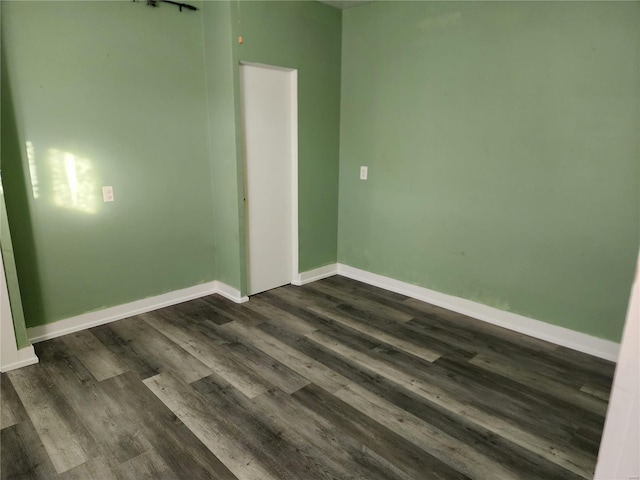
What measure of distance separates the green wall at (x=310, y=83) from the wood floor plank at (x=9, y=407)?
197 centimetres

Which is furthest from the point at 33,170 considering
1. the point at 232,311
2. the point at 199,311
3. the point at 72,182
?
the point at 232,311

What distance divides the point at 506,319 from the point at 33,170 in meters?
3.81

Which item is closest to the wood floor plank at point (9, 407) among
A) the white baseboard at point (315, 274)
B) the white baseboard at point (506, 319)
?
the white baseboard at point (315, 274)

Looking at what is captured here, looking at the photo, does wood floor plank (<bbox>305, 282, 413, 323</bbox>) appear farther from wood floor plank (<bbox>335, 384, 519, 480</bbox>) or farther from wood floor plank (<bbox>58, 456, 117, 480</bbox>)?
wood floor plank (<bbox>58, 456, 117, 480</bbox>)

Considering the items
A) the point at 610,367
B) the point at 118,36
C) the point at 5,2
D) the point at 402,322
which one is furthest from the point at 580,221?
the point at 5,2

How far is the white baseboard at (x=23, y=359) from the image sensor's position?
261 cm

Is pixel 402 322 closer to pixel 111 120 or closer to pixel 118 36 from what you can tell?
pixel 111 120

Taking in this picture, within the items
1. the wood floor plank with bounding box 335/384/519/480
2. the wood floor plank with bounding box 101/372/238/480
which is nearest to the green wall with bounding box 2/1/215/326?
the wood floor plank with bounding box 101/372/238/480

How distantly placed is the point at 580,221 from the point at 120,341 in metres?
3.51

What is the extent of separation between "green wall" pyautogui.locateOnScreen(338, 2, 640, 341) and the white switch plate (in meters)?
2.37

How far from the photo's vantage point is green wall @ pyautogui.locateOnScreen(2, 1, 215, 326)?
2.76 m

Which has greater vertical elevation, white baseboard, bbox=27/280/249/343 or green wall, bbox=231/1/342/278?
green wall, bbox=231/1/342/278

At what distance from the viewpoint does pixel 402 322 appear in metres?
3.43

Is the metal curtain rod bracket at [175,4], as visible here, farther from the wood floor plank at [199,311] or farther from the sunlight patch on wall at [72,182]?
the wood floor plank at [199,311]
